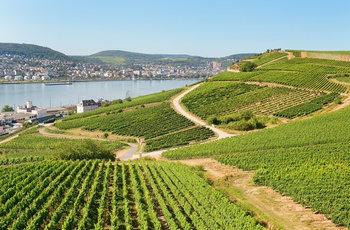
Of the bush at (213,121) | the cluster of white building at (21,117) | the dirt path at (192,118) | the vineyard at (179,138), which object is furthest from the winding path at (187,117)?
the cluster of white building at (21,117)

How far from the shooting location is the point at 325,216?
25141 mm

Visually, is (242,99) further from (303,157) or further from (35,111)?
(35,111)

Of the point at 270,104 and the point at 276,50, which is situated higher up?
the point at 276,50

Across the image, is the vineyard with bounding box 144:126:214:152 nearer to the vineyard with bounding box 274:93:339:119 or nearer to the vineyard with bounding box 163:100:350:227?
the vineyard with bounding box 163:100:350:227

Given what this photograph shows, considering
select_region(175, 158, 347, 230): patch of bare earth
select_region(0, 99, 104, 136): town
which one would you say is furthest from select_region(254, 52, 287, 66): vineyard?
select_region(175, 158, 347, 230): patch of bare earth

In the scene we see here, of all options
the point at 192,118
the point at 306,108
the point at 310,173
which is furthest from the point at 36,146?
the point at 306,108

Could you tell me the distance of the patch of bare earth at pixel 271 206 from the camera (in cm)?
2438

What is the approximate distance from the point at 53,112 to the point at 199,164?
94.0 metres

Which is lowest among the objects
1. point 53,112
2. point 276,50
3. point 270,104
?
point 53,112

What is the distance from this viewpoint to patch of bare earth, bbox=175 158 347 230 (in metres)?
24.4

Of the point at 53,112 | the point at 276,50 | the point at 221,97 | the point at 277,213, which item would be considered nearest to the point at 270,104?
the point at 221,97

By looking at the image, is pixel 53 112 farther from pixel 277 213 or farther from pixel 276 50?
pixel 277 213

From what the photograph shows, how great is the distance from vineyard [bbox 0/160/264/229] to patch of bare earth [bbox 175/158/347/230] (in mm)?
2409

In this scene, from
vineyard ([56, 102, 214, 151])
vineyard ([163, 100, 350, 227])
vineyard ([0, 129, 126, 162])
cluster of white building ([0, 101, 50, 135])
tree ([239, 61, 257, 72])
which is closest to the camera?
vineyard ([163, 100, 350, 227])
